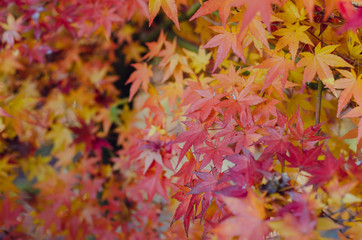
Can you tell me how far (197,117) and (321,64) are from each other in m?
0.42

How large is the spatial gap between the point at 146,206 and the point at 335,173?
51.4 inches

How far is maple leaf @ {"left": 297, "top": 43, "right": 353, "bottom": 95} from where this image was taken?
889 mm

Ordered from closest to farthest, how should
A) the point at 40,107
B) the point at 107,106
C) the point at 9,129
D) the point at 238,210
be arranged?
1. the point at 238,210
2. the point at 9,129
3. the point at 107,106
4. the point at 40,107

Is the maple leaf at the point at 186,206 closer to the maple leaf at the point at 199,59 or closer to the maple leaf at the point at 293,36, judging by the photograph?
the maple leaf at the point at 293,36

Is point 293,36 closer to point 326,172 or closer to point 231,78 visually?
point 231,78

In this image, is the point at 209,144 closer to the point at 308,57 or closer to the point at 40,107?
the point at 308,57

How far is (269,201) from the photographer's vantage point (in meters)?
0.63

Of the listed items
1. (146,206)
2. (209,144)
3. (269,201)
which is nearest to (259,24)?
(209,144)

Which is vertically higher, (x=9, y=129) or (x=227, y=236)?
(x=227, y=236)

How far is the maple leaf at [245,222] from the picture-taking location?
1.78 feet

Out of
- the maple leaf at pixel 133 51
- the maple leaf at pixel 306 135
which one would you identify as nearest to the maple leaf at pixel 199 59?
the maple leaf at pixel 306 135

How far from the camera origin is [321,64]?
91 centimetres

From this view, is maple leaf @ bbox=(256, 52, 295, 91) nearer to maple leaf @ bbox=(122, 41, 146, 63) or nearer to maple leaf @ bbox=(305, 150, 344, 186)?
maple leaf @ bbox=(305, 150, 344, 186)

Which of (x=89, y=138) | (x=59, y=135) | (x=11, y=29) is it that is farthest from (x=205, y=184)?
(x=59, y=135)
